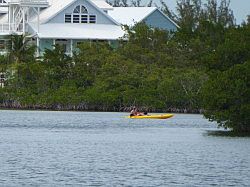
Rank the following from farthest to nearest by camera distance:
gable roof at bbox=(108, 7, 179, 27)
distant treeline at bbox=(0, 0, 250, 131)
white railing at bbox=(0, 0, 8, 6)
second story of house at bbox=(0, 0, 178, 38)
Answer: gable roof at bbox=(108, 7, 179, 27) → white railing at bbox=(0, 0, 8, 6) → second story of house at bbox=(0, 0, 178, 38) → distant treeline at bbox=(0, 0, 250, 131)

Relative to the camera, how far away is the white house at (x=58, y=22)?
11219 cm

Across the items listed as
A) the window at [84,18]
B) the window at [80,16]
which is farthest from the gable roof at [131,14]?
the window at [84,18]

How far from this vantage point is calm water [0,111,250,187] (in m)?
46.4

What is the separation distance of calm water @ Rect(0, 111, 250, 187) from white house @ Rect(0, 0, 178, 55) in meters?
27.2

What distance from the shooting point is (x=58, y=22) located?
11456 centimetres

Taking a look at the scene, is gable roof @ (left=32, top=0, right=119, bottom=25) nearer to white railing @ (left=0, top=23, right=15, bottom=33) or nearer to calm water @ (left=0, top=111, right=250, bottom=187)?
white railing @ (left=0, top=23, right=15, bottom=33)

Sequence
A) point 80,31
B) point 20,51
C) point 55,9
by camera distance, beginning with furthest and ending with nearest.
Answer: point 55,9 → point 80,31 → point 20,51

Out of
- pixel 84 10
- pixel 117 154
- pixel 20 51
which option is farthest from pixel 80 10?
pixel 117 154

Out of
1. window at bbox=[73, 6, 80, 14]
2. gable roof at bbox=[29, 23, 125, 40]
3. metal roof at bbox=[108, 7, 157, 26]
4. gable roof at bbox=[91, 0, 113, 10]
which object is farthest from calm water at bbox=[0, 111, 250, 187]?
gable roof at bbox=[91, 0, 113, 10]

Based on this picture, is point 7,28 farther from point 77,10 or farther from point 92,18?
point 92,18

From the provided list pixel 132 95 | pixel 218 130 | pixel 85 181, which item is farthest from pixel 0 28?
pixel 85 181

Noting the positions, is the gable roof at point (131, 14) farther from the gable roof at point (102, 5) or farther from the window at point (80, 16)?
the window at point (80, 16)

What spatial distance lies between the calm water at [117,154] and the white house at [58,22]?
89.4ft

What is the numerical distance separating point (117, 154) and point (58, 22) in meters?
58.5
